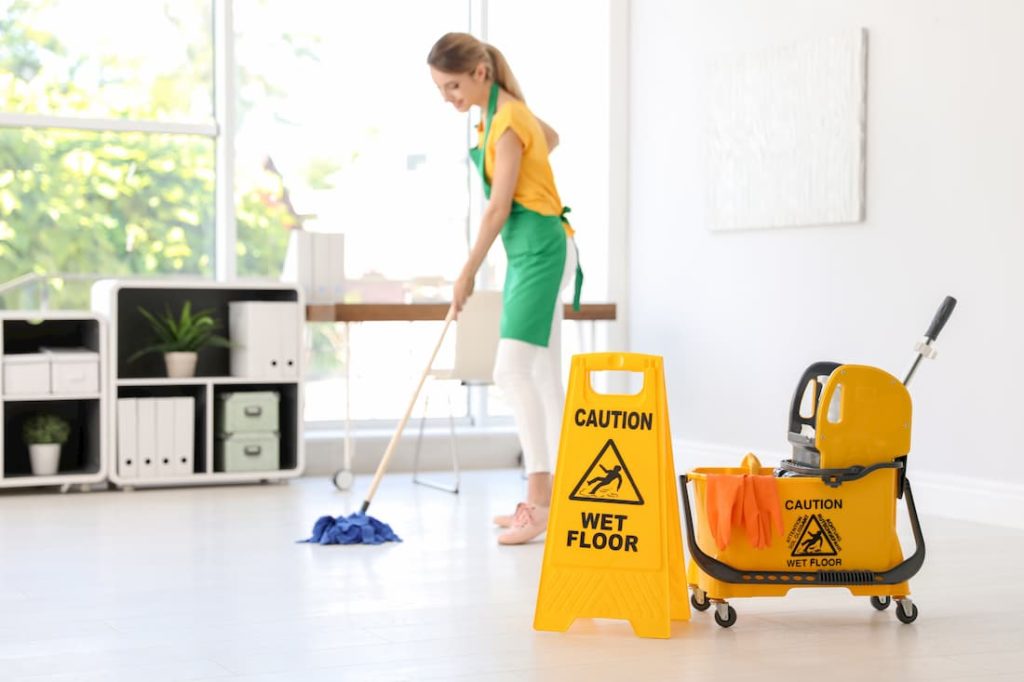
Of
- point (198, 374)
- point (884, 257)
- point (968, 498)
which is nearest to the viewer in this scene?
point (968, 498)

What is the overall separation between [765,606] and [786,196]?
2483 millimetres

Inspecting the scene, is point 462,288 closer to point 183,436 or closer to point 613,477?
point 613,477

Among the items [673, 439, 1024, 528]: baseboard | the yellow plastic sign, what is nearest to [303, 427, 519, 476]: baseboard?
[673, 439, 1024, 528]: baseboard

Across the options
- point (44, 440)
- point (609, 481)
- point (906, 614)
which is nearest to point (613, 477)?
point (609, 481)

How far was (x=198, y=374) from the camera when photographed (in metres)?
5.57

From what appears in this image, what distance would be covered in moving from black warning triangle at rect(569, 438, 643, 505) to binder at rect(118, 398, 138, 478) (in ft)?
8.98

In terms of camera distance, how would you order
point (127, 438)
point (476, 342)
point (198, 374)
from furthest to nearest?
point (198, 374)
point (476, 342)
point (127, 438)

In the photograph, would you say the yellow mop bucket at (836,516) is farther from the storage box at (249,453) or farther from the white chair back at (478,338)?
the storage box at (249,453)

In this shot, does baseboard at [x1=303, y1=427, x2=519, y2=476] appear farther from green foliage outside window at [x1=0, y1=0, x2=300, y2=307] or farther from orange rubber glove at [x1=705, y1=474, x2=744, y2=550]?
orange rubber glove at [x1=705, y1=474, x2=744, y2=550]

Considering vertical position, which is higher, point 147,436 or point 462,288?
point 462,288

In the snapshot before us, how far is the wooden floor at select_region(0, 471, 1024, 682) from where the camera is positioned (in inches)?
93.9

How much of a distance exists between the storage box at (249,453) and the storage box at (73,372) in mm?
510

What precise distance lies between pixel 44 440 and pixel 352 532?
1687mm

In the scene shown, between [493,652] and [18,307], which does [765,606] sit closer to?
[493,652]
